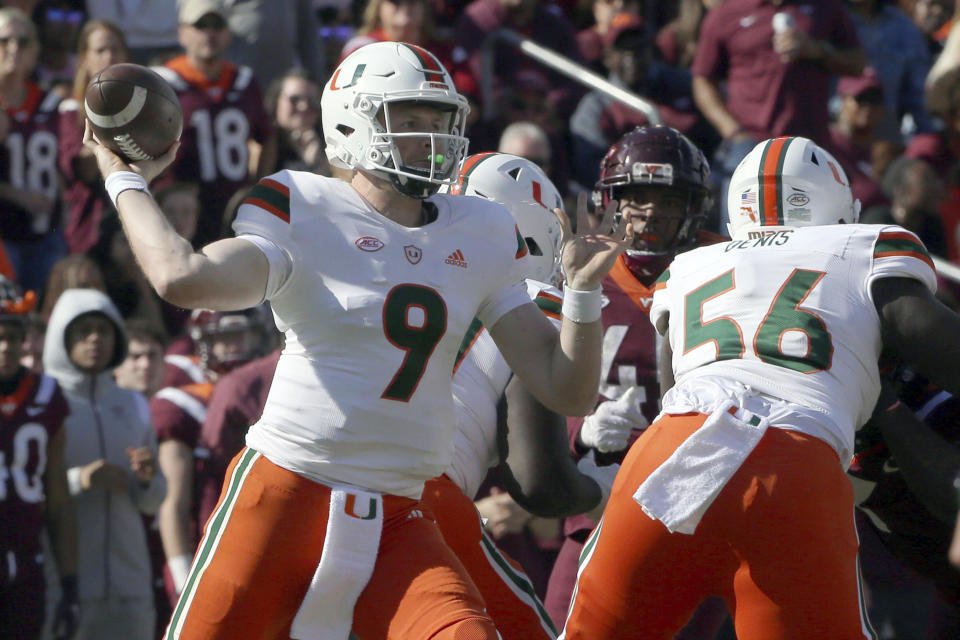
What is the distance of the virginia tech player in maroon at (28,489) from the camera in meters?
6.42

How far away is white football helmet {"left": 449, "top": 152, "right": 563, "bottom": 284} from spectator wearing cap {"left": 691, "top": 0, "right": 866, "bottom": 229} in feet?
12.3

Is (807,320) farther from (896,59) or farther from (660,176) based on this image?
(896,59)

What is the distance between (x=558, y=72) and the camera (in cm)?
1008

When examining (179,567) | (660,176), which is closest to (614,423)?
(660,176)

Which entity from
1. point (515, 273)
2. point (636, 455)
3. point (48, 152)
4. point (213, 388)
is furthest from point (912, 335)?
point (48, 152)

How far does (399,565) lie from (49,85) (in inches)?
225

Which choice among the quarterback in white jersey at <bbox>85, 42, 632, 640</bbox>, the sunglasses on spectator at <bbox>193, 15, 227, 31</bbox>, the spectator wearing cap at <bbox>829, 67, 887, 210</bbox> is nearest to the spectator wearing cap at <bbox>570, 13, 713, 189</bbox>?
the spectator wearing cap at <bbox>829, 67, 887, 210</bbox>

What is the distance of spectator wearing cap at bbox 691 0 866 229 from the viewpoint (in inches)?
348

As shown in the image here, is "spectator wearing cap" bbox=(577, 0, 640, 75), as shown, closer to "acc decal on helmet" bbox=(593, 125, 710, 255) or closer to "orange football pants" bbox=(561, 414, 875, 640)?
"acc decal on helmet" bbox=(593, 125, 710, 255)

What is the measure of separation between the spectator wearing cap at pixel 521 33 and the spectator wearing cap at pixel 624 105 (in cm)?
22

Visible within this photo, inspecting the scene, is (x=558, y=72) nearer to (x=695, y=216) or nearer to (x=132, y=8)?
(x=132, y=8)

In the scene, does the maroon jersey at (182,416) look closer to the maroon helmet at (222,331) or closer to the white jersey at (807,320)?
the maroon helmet at (222,331)

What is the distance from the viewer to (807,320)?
3.92 m

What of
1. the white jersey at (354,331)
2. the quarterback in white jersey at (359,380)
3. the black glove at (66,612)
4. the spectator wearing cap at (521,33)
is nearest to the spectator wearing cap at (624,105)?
the spectator wearing cap at (521,33)
